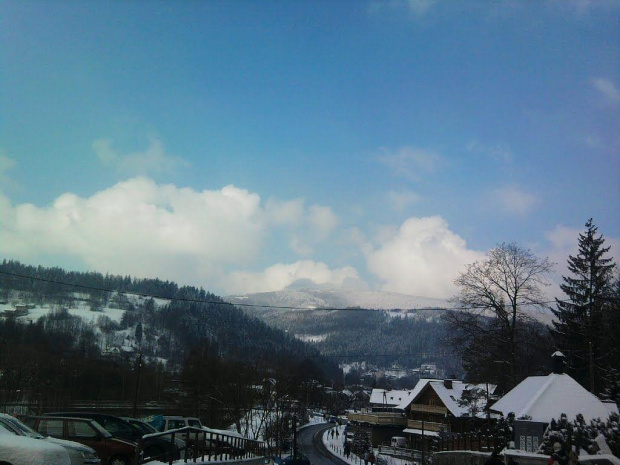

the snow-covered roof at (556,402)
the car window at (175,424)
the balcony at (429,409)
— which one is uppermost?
the snow-covered roof at (556,402)

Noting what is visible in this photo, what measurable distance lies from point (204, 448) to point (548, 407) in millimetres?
17529

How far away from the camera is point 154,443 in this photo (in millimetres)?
16547

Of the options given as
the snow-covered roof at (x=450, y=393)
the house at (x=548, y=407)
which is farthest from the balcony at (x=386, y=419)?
the house at (x=548, y=407)

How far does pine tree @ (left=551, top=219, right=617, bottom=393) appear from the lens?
44.3 m

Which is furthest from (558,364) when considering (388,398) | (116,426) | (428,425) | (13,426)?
(388,398)

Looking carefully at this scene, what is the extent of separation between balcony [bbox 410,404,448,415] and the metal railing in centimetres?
5517

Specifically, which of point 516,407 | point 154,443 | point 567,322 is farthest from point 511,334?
point 154,443

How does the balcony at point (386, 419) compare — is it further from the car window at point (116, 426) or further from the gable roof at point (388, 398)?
the car window at point (116, 426)

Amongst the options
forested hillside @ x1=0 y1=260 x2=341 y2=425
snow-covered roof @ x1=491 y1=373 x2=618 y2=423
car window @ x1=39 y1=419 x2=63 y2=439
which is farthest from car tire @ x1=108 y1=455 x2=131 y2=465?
snow-covered roof @ x1=491 y1=373 x2=618 y2=423

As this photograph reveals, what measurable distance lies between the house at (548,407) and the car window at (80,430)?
18201mm

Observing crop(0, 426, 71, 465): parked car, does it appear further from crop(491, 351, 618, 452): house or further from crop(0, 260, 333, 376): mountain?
crop(0, 260, 333, 376): mountain

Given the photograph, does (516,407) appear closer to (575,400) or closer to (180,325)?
(575,400)

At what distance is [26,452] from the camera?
8102 mm

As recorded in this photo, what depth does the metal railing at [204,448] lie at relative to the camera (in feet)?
38.1
